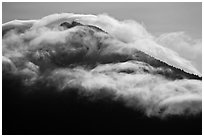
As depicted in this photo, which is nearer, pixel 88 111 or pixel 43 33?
pixel 88 111

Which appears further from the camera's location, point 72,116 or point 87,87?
point 87,87

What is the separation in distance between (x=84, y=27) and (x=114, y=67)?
1863 cm

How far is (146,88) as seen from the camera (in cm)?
9131

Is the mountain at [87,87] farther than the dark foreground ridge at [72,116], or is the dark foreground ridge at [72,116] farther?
the mountain at [87,87]

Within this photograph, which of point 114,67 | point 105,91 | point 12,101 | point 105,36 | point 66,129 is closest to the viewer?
point 66,129

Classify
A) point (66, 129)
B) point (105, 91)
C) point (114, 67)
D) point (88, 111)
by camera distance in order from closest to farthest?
point (66, 129), point (88, 111), point (105, 91), point (114, 67)

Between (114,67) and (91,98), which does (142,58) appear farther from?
(91,98)

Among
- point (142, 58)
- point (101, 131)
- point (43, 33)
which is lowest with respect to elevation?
point (101, 131)

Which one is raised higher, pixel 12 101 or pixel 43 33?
pixel 43 33

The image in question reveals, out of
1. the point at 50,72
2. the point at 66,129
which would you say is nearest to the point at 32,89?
the point at 50,72

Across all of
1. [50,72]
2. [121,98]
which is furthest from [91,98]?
[50,72]

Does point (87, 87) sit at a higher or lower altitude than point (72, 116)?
higher

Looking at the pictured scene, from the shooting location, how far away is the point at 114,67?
102m

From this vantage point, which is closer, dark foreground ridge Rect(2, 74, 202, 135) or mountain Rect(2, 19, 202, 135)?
dark foreground ridge Rect(2, 74, 202, 135)
